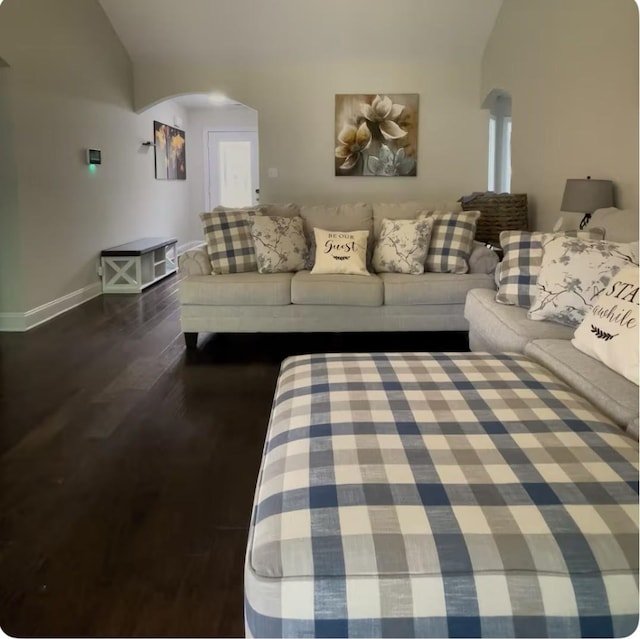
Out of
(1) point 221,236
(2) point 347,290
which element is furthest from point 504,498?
(1) point 221,236

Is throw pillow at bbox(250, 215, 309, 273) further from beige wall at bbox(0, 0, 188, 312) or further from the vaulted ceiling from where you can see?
the vaulted ceiling

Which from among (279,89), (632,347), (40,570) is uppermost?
(279,89)

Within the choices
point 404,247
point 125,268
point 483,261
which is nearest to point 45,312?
point 125,268

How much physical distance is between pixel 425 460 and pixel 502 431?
0.27 m

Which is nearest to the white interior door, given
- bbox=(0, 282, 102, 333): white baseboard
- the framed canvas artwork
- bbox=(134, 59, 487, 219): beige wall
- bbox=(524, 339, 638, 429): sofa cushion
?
the framed canvas artwork

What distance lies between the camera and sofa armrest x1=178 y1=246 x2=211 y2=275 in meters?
4.22

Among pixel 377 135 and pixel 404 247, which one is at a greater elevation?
pixel 377 135

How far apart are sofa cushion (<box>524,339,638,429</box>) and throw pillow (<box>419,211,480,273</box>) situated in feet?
6.04

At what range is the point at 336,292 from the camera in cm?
402

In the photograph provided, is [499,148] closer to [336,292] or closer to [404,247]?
[404,247]

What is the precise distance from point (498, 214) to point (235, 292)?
259cm

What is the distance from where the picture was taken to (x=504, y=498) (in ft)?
4.02

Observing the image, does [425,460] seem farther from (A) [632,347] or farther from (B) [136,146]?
(B) [136,146]

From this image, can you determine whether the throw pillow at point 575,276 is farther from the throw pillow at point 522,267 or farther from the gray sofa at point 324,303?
the gray sofa at point 324,303
